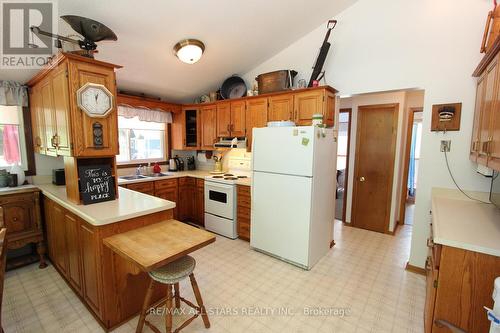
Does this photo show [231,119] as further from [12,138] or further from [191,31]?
[12,138]

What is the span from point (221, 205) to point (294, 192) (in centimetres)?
129

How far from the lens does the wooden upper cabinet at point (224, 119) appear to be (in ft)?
12.4

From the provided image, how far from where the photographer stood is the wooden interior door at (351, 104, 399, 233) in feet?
12.0

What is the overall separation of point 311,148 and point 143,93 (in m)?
2.93

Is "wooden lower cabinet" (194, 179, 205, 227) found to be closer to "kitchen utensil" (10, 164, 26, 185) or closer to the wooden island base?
the wooden island base

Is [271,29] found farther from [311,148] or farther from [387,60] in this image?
[311,148]

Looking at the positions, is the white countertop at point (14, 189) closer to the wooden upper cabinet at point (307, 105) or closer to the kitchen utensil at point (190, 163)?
the kitchen utensil at point (190, 163)

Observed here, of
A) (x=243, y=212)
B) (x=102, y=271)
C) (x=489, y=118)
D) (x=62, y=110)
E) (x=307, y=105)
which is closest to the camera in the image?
(x=489, y=118)

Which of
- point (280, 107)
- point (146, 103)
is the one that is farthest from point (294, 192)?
point (146, 103)

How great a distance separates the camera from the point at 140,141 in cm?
404

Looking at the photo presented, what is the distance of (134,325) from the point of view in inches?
72.8

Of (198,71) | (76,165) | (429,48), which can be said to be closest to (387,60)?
(429,48)

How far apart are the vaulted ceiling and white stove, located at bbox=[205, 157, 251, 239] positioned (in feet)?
5.52

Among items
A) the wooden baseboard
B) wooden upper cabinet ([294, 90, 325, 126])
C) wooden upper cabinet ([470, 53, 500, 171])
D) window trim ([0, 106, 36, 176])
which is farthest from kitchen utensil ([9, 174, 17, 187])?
A: the wooden baseboard
